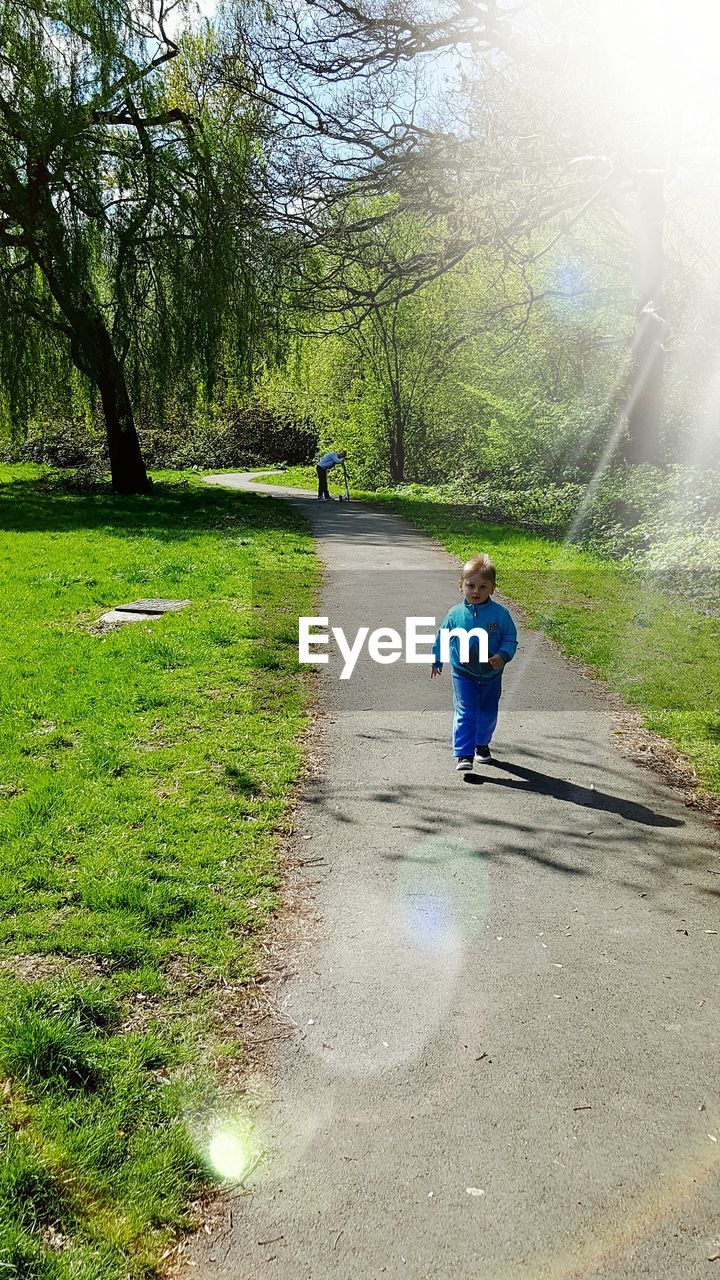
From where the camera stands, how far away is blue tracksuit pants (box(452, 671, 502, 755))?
230 inches

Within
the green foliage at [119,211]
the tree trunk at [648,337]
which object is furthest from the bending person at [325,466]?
the tree trunk at [648,337]

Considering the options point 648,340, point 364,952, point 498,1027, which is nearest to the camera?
point 498,1027

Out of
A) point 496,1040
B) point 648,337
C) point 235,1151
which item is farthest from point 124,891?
point 648,337

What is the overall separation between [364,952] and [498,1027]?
75cm

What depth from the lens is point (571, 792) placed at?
562 cm

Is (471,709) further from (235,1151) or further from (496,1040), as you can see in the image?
(235,1151)

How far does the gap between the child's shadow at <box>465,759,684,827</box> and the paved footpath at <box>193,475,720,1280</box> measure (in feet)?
0.07

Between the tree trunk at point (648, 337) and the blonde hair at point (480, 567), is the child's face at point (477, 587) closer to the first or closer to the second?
the blonde hair at point (480, 567)

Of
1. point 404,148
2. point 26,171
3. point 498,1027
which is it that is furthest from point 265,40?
point 498,1027

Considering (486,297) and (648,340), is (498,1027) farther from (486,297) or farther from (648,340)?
(486,297)

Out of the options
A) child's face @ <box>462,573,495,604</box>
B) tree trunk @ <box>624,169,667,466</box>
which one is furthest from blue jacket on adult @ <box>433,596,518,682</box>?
tree trunk @ <box>624,169,667,466</box>

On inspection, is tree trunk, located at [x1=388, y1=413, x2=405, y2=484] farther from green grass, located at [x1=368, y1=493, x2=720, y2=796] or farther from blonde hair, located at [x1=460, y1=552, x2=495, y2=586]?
blonde hair, located at [x1=460, y1=552, x2=495, y2=586]

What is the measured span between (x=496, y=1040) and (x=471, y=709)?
9.27ft

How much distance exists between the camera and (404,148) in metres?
11.2
